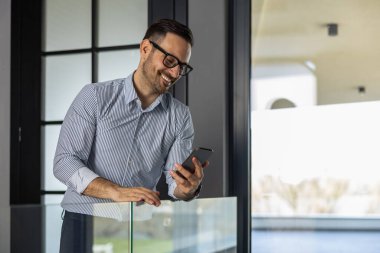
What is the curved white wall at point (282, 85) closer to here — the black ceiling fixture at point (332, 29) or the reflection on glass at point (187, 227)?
the black ceiling fixture at point (332, 29)

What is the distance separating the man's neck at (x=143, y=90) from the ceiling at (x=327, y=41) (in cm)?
131

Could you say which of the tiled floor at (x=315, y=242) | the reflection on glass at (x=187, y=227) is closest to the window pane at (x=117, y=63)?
the tiled floor at (x=315, y=242)

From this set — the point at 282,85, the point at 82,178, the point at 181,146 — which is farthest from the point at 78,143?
the point at 282,85

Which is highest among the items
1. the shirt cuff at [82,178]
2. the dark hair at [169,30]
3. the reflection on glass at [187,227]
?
the dark hair at [169,30]

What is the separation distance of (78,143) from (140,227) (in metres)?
0.58

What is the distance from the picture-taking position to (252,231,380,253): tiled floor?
368 cm

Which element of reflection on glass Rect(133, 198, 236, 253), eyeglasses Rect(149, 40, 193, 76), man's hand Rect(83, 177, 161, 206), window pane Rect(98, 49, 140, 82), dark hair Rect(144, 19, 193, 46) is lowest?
reflection on glass Rect(133, 198, 236, 253)

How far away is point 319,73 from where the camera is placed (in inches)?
149

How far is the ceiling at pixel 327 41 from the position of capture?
3.69 meters

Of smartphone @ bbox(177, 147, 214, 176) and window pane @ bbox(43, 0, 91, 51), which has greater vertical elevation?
window pane @ bbox(43, 0, 91, 51)

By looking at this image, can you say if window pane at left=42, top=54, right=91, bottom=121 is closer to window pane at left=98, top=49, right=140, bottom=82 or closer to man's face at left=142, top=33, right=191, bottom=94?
window pane at left=98, top=49, right=140, bottom=82
